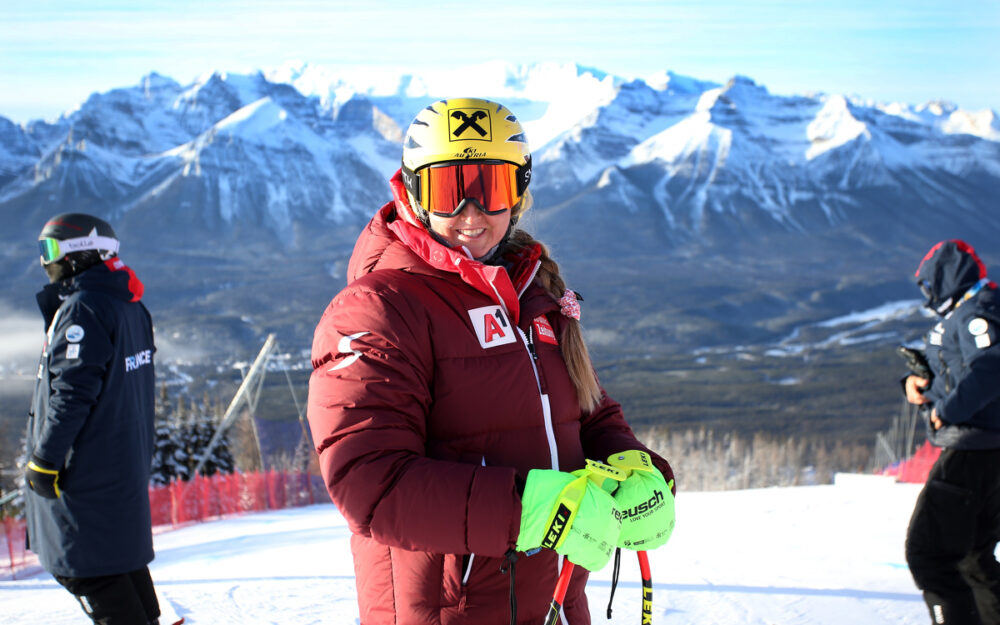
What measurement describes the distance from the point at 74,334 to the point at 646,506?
6.80 ft

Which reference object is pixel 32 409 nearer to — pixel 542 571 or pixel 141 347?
pixel 141 347

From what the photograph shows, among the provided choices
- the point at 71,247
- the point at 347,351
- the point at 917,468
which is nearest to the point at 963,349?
the point at 347,351

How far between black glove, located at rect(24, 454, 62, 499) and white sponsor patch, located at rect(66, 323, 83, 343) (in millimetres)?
399

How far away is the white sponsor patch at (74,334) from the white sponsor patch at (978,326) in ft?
10.6

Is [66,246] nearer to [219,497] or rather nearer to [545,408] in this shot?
[545,408]

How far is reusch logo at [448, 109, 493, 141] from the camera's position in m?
1.86

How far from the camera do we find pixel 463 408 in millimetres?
1673

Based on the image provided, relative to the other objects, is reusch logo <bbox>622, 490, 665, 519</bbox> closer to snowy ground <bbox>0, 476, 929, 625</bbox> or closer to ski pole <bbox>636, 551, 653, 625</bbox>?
ski pole <bbox>636, 551, 653, 625</bbox>

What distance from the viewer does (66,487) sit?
282cm

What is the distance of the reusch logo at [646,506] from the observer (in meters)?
1.72

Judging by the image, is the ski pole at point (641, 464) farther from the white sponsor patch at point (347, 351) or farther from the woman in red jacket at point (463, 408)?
the white sponsor patch at point (347, 351)

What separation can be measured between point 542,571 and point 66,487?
1885mm

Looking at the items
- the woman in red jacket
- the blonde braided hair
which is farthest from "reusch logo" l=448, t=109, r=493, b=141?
the blonde braided hair

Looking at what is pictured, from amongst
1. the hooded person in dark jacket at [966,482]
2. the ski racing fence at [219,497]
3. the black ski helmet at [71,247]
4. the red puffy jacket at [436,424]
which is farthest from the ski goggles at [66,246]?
the ski racing fence at [219,497]
